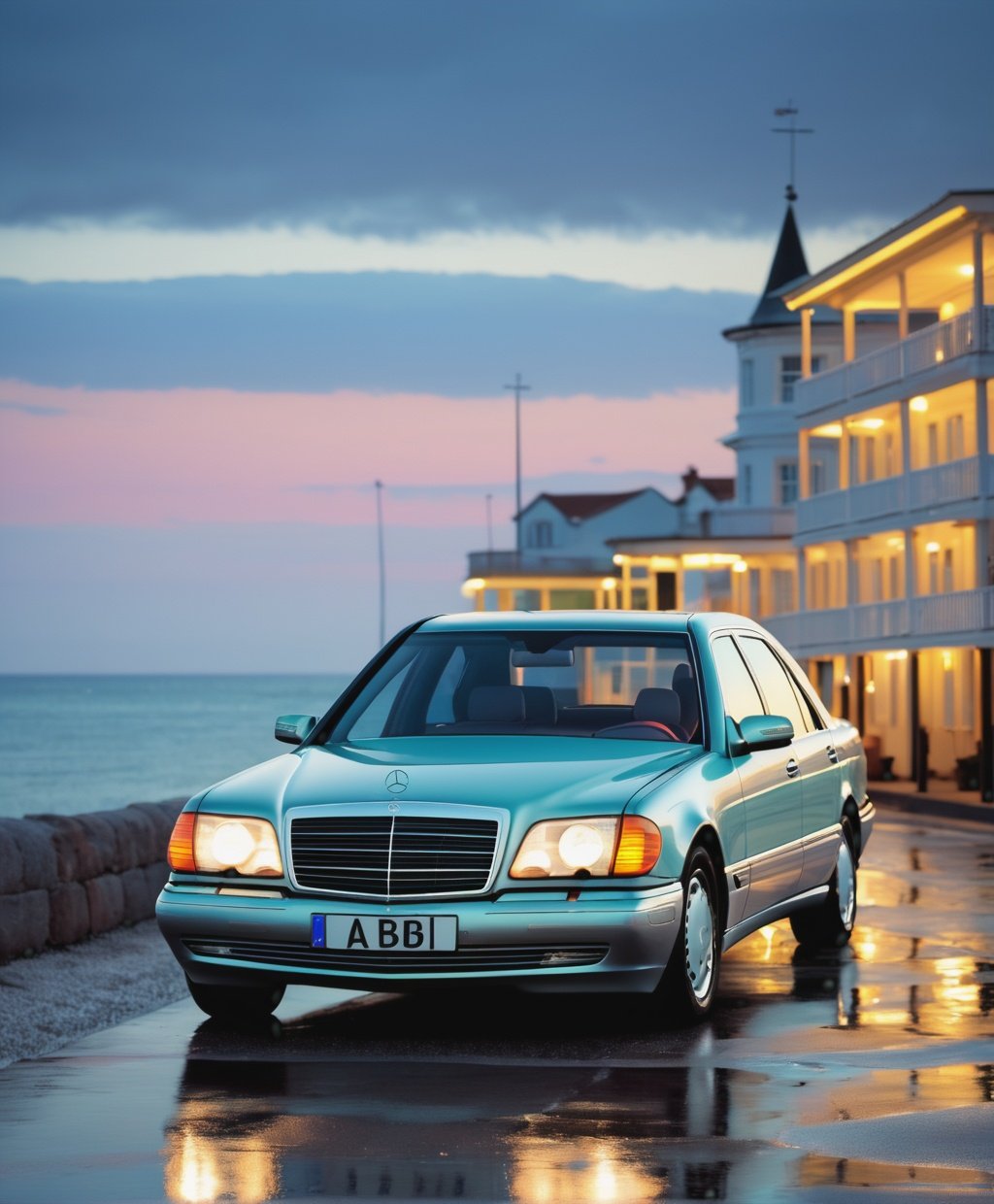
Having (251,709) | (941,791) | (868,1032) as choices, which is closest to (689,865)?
(868,1032)

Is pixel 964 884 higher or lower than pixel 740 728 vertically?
lower

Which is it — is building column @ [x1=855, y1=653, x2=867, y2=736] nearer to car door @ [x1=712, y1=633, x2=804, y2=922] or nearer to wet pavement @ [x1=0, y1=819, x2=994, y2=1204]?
car door @ [x1=712, y1=633, x2=804, y2=922]

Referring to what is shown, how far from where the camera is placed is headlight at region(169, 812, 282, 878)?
9.24 meters

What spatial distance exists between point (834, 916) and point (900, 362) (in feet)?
110

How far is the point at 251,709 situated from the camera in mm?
170000

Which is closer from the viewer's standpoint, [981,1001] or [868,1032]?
[868,1032]

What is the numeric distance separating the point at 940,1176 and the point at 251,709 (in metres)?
165

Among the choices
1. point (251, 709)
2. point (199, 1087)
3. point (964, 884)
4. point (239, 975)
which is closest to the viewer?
point (199, 1087)

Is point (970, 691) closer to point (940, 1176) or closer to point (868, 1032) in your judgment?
point (868, 1032)

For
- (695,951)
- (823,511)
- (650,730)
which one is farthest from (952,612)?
(695,951)

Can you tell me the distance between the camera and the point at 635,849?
9133mm

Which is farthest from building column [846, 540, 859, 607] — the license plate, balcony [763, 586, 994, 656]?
the license plate

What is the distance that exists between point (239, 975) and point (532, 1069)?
1.35 metres

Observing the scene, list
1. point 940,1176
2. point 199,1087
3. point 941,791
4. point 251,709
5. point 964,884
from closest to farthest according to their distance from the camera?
1. point 940,1176
2. point 199,1087
3. point 964,884
4. point 941,791
5. point 251,709
